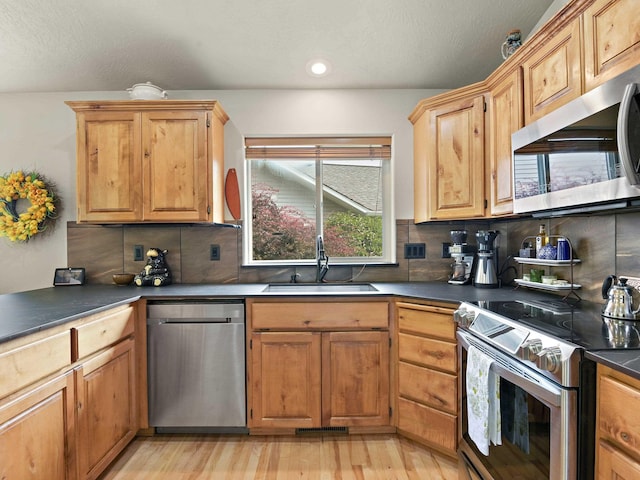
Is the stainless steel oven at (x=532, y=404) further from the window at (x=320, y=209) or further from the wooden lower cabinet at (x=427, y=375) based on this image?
the window at (x=320, y=209)

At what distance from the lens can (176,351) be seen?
204cm

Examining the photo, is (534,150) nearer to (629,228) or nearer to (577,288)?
(629,228)

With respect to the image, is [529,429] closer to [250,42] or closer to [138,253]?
[250,42]

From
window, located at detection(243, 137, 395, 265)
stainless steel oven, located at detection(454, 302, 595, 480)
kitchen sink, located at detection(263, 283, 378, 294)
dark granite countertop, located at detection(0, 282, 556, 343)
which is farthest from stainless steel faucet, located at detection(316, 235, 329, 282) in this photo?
stainless steel oven, located at detection(454, 302, 595, 480)

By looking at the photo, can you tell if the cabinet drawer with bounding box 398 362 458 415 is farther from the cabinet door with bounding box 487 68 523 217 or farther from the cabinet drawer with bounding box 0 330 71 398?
the cabinet drawer with bounding box 0 330 71 398

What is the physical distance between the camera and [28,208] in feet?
8.34

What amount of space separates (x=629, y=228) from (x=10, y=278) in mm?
3943

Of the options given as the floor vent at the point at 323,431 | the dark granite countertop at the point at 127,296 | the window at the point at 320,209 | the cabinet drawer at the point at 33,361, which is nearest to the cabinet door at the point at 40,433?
the cabinet drawer at the point at 33,361

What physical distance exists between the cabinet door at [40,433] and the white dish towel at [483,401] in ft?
5.73

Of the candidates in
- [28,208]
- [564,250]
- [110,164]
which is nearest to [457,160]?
[564,250]


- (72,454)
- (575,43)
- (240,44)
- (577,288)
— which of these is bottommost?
(72,454)

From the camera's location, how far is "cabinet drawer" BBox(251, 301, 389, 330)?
2051 millimetres

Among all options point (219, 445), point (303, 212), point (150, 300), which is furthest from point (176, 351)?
point (303, 212)

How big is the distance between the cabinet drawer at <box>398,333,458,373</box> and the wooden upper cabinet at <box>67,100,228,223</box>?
1.51 m
